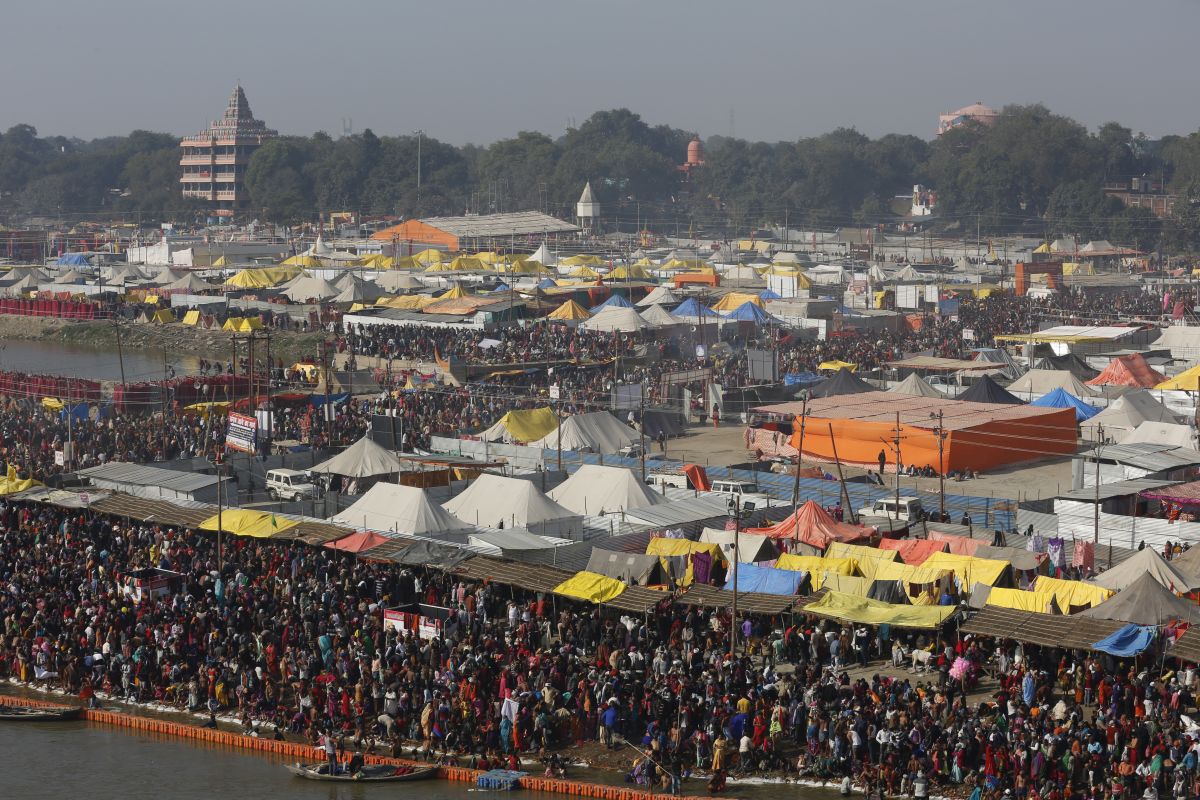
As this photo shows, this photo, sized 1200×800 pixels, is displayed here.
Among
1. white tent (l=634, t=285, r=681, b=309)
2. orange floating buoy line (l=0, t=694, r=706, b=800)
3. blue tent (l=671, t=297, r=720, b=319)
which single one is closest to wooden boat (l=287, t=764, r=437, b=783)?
orange floating buoy line (l=0, t=694, r=706, b=800)

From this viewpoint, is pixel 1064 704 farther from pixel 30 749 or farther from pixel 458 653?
pixel 30 749

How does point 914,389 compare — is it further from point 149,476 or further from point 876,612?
point 876,612

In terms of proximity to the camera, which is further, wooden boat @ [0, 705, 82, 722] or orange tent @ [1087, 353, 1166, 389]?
orange tent @ [1087, 353, 1166, 389]

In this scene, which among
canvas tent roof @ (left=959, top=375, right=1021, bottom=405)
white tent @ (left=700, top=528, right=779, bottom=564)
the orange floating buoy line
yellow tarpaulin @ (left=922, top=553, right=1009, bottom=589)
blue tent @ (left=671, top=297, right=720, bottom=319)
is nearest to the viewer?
the orange floating buoy line

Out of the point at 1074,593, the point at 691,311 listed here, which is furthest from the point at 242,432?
the point at 691,311

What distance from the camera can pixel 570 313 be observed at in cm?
4075

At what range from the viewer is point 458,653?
1398cm

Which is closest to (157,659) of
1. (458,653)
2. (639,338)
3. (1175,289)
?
(458,653)

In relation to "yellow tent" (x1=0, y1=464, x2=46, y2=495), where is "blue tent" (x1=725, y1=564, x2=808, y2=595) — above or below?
above

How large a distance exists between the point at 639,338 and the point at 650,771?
25667mm

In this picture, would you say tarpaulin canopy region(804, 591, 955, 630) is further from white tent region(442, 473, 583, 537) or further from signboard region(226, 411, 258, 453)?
signboard region(226, 411, 258, 453)

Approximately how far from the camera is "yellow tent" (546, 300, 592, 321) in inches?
1594

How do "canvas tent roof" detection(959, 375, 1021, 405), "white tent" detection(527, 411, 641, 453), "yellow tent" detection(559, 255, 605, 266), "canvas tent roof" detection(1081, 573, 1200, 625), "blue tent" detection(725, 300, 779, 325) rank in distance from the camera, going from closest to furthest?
"canvas tent roof" detection(1081, 573, 1200, 625) → "white tent" detection(527, 411, 641, 453) → "canvas tent roof" detection(959, 375, 1021, 405) → "blue tent" detection(725, 300, 779, 325) → "yellow tent" detection(559, 255, 605, 266)

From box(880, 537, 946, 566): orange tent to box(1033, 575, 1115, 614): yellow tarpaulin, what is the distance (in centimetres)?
174
